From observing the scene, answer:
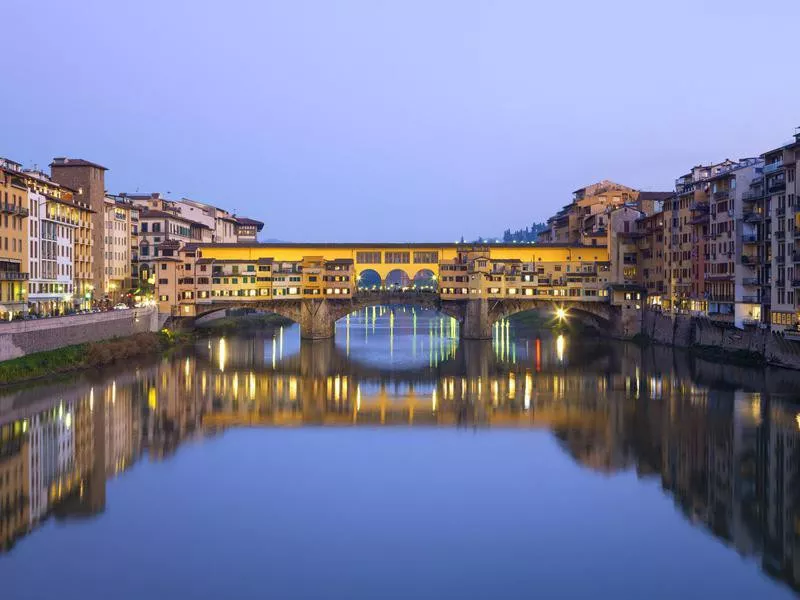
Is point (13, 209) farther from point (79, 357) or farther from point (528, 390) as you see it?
point (528, 390)

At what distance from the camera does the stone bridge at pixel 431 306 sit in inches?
2196

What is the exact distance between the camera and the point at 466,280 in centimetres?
5572

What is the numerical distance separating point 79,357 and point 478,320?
26.1 m

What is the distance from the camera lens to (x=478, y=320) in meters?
56.3

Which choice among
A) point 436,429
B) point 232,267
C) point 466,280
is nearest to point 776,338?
point 436,429

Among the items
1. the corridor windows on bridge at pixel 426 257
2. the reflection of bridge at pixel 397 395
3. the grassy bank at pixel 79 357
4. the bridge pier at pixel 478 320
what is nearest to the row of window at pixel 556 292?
the bridge pier at pixel 478 320

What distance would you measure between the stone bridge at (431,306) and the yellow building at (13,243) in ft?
47.8

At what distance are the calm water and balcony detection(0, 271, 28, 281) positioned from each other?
21.0ft

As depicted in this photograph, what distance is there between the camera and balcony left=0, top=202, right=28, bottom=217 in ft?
126

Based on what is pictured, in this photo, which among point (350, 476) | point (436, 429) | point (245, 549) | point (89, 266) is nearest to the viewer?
point (245, 549)

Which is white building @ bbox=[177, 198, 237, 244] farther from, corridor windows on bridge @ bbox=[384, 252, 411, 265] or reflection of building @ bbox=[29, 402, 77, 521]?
reflection of building @ bbox=[29, 402, 77, 521]

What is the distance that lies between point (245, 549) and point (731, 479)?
37.5 ft

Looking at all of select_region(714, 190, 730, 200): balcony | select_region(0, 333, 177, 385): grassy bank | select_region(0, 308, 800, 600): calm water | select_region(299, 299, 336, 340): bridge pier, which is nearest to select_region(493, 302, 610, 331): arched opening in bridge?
select_region(299, 299, 336, 340): bridge pier

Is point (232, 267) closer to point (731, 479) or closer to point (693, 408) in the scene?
point (693, 408)
